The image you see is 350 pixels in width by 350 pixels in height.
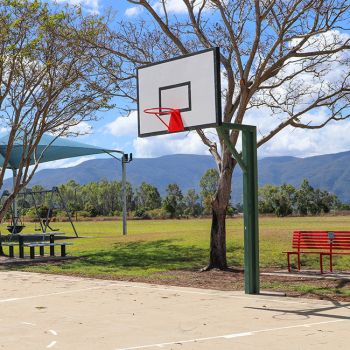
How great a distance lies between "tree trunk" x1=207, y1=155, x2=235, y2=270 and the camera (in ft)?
50.9

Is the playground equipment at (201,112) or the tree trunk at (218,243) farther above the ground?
the playground equipment at (201,112)

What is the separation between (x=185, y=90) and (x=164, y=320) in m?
4.53

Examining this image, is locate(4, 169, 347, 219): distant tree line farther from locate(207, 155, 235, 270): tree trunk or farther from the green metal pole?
the green metal pole

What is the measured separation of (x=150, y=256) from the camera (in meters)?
19.6

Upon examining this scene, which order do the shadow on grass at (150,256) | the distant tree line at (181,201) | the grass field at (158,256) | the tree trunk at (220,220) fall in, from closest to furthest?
the tree trunk at (220,220)
the grass field at (158,256)
the shadow on grass at (150,256)
the distant tree line at (181,201)

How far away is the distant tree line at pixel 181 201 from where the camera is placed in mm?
65562

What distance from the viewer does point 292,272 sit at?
1473cm

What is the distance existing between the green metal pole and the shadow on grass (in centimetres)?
537

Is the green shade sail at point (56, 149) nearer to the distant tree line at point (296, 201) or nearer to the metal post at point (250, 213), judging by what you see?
the metal post at point (250, 213)

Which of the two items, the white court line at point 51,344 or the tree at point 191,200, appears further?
the tree at point 191,200

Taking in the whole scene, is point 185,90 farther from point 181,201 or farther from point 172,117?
point 181,201

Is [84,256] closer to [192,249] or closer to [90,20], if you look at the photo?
[192,249]

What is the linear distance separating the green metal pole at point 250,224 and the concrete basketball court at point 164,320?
37 centimetres

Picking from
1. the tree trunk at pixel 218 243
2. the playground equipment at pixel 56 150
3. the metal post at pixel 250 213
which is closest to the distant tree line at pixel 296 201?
the playground equipment at pixel 56 150
